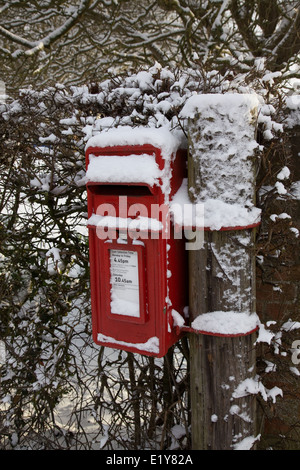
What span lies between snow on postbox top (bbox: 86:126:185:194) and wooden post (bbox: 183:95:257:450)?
0.12 metres

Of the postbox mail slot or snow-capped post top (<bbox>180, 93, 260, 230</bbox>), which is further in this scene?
the postbox mail slot

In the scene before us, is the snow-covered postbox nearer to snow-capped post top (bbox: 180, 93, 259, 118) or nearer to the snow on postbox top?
the snow on postbox top

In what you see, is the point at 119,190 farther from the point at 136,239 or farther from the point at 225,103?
the point at 225,103

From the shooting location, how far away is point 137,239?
68.2 inches

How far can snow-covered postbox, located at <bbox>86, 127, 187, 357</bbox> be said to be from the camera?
168cm

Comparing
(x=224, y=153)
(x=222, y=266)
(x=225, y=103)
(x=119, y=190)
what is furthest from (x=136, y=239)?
(x=225, y=103)

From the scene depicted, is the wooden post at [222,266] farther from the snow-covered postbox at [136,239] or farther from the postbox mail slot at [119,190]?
the postbox mail slot at [119,190]

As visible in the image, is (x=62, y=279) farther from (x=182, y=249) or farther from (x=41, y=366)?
(x=182, y=249)

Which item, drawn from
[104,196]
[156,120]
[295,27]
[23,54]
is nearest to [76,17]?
[23,54]

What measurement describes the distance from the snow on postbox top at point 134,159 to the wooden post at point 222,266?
123 millimetres

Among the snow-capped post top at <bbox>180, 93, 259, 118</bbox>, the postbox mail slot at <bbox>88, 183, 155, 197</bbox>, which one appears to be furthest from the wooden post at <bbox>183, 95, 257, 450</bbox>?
the postbox mail slot at <bbox>88, 183, 155, 197</bbox>

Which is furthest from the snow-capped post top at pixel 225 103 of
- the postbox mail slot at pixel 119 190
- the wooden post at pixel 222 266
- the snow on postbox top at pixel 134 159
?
the postbox mail slot at pixel 119 190

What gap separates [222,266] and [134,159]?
613 mm

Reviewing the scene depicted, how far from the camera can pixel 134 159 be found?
67.2 inches
